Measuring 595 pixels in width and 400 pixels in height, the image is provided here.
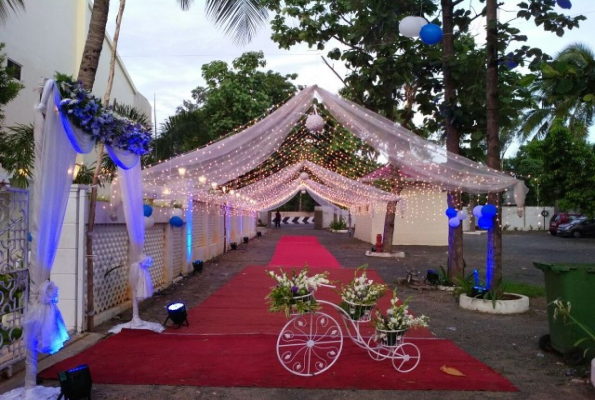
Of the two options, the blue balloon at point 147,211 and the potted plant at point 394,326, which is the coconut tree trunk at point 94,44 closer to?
the blue balloon at point 147,211

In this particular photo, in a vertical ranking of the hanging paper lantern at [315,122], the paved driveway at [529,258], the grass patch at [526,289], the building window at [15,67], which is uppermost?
the building window at [15,67]

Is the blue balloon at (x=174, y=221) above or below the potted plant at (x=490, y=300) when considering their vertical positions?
above

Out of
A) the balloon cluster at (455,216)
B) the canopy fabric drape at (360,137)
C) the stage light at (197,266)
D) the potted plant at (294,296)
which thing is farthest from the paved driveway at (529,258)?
the potted plant at (294,296)

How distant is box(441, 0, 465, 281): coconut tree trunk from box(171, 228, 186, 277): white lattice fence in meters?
5.90

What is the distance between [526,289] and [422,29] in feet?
18.6

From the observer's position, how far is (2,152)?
29.2 feet

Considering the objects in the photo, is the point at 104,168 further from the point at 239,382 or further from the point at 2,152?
the point at 239,382

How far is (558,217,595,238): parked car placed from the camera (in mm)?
27797

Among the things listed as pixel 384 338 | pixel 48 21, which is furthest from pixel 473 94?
pixel 48 21

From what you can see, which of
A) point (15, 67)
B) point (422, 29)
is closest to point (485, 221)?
point (422, 29)

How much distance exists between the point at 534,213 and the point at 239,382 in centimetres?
3676

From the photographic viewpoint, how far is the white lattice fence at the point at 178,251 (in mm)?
11880

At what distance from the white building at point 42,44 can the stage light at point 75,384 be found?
356 inches

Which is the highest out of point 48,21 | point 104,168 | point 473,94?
point 48,21
